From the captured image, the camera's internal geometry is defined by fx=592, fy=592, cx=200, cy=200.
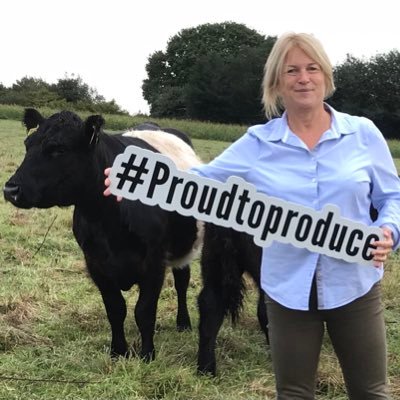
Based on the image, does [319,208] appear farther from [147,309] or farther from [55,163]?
[147,309]

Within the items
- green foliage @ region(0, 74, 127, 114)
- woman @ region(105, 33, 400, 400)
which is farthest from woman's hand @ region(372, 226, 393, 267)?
green foliage @ region(0, 74, 127, 114)

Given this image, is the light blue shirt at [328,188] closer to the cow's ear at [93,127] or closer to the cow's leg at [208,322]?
the cow's ear at [93,127]

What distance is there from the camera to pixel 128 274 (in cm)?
423

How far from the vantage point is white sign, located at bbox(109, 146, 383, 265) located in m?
2.44

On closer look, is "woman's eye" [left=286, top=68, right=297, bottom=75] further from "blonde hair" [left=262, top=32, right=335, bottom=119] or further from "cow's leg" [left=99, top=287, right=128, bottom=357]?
"cow's leg" [left=99, top=287, right=128, bottom=357]

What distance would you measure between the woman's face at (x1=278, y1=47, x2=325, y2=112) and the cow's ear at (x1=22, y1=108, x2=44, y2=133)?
1.98 m

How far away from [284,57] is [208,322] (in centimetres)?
226

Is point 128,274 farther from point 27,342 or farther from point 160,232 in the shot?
point 27,342

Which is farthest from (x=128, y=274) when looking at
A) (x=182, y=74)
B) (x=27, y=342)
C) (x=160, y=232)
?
(x=182, y=74)

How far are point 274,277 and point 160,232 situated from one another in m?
1.89

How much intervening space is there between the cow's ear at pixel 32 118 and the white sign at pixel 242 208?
1.42m

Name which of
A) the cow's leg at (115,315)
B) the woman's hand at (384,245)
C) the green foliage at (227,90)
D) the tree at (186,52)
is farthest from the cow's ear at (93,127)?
the tree at (186,52)

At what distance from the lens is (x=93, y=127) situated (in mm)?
3709

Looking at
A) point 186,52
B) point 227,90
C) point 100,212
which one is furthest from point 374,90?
point 100,212
